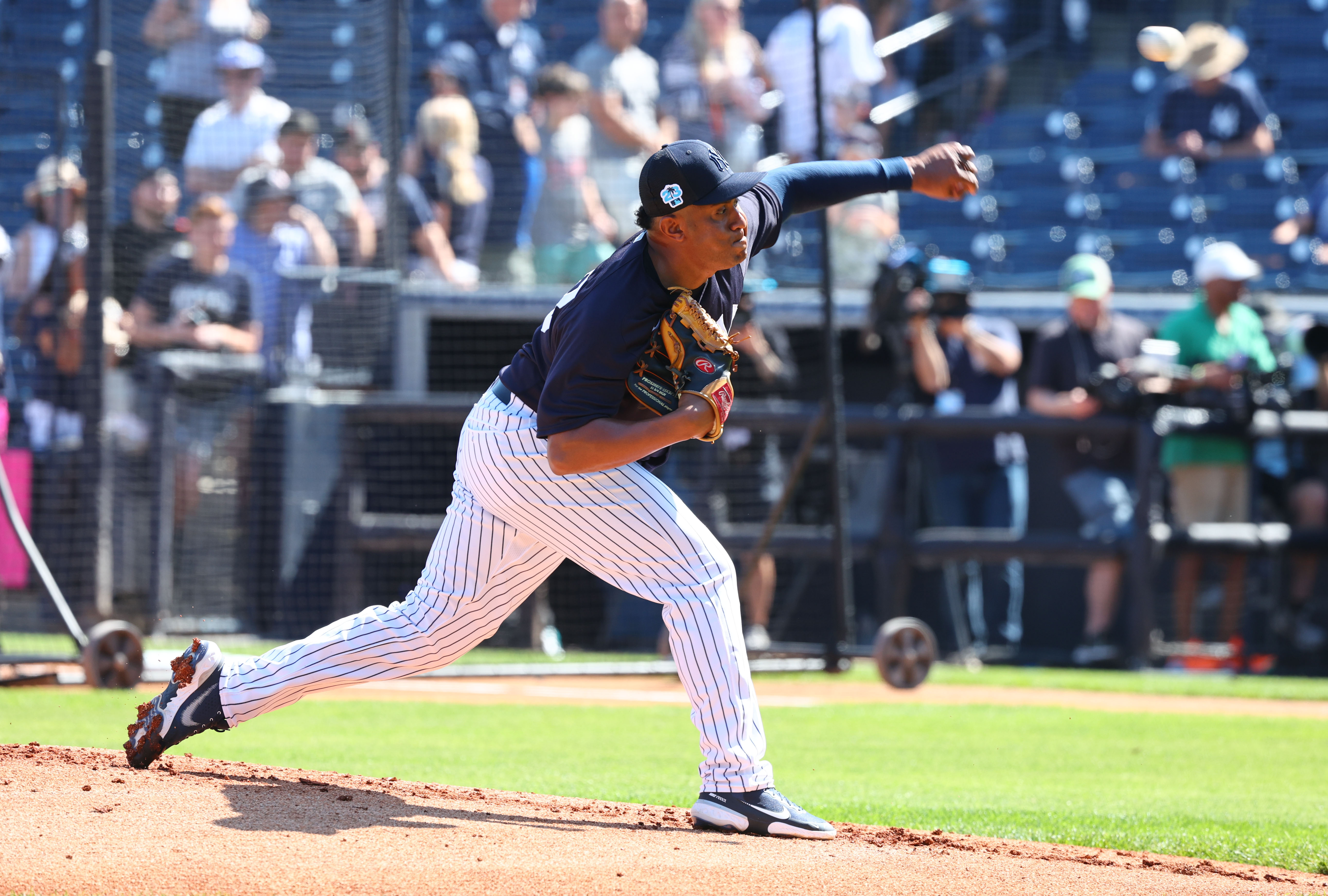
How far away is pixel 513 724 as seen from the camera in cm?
689

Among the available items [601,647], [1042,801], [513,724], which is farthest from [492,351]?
[1042,801]

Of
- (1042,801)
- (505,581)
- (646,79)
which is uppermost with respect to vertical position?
(646,79)

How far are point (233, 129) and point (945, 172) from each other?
6.68 meters

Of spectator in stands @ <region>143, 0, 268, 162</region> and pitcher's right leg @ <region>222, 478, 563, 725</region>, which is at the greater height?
spectator in stands @ <region>143, 0, 268, 162</region>

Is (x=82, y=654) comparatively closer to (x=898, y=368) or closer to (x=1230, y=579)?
(x=898, y=368)

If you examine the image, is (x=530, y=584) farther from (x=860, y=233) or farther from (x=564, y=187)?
(x=860, y=233)

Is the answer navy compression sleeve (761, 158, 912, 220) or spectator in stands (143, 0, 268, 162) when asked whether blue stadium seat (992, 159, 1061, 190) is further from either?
navy compression sleeve (761, 158, 912, 220)

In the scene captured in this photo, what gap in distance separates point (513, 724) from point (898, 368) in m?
4.08

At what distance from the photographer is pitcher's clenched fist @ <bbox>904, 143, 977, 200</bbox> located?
462 centimetres

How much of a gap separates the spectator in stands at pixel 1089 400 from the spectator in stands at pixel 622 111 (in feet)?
9.15

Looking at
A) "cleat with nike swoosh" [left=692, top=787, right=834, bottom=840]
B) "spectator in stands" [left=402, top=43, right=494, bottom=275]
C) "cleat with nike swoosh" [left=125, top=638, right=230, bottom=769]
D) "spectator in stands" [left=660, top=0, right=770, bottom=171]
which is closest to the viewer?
"cleat with nike swoosh" [left=692, top=787, right=834, bottom=840]

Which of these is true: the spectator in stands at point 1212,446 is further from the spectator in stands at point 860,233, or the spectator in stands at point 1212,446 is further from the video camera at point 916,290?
the spectator in stands at point 860,233

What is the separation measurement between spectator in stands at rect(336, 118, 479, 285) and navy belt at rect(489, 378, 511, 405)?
6.17 meters

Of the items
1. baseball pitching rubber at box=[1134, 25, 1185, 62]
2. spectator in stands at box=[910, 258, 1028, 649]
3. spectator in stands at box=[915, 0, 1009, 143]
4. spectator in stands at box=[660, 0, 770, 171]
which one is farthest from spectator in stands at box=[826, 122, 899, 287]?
baseball pitching rubber at box=[1134, 25, 1185, 62]
